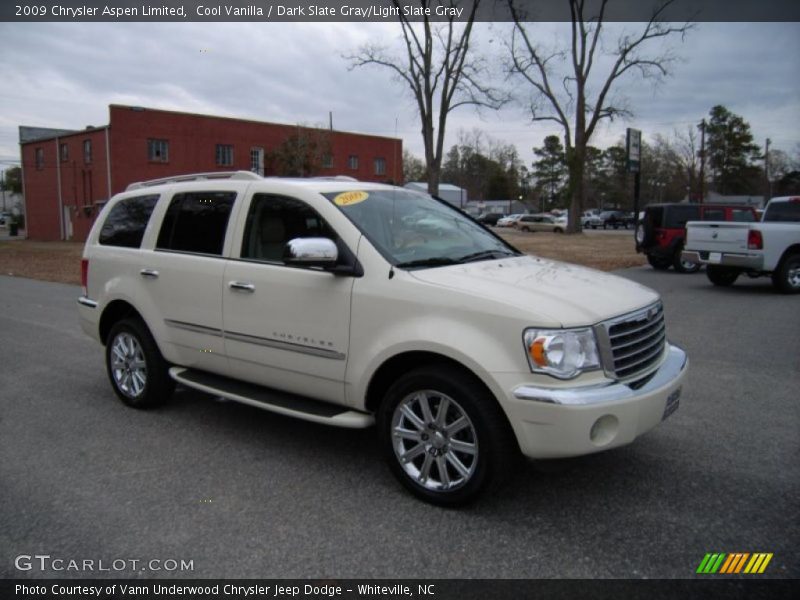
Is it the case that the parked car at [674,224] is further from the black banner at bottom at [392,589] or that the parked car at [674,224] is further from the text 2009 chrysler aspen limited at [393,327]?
the black banner at bottom at [392,589]

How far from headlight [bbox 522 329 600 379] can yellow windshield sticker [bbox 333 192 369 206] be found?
1.64 meters

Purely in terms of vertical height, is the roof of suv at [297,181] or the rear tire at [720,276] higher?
the roof of suv at [297,181]

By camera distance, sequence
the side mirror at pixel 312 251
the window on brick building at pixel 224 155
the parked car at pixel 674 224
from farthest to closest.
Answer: the window on brick building at pixel 224 155
the parked car at pixel 674 224
the side mirror at pixel 312 251

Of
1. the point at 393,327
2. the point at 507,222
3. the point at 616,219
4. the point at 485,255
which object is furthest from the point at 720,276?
the point at 616,219

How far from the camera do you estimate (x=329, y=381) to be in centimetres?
409

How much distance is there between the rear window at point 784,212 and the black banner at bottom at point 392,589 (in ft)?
41.9

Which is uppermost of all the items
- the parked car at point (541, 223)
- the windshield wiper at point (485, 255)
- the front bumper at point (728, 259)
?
the parked car at point (541, 223)

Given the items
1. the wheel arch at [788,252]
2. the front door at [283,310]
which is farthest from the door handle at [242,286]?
the wheel arch at [788,252]

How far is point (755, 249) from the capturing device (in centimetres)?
1248

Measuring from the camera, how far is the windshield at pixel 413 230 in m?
4.12

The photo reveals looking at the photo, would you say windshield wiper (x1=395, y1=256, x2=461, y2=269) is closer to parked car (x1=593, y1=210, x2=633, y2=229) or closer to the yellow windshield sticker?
the yellow windshield sticker

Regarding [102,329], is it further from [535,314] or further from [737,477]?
[737,477]

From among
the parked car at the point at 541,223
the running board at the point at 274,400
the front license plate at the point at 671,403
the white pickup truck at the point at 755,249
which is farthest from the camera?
the parked car at the point at 541,223

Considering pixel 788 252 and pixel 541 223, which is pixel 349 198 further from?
pixel 541 223
